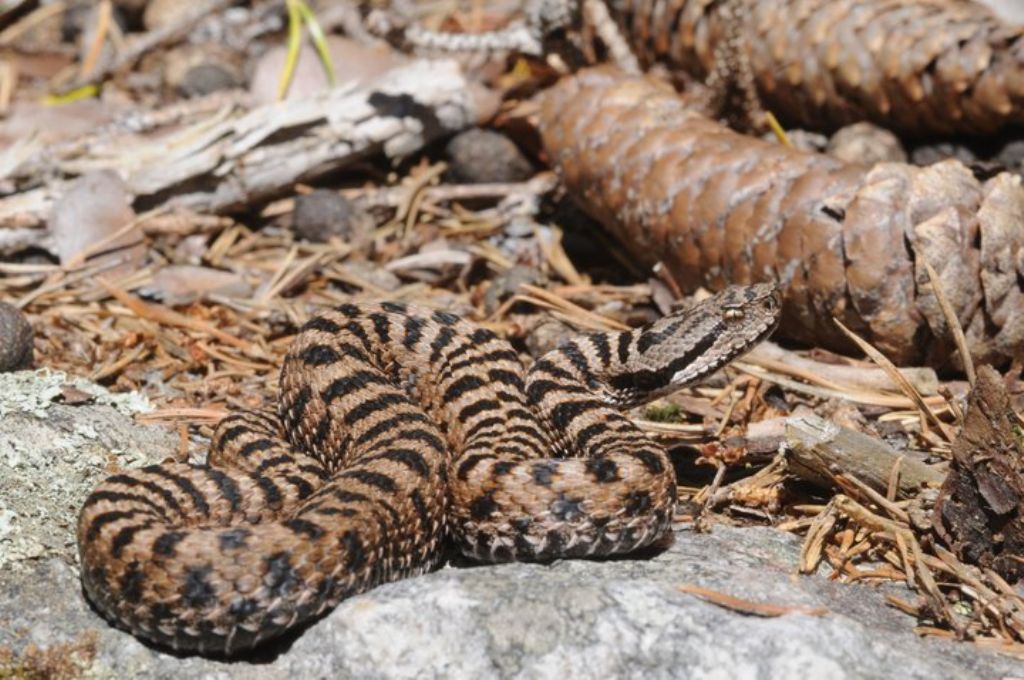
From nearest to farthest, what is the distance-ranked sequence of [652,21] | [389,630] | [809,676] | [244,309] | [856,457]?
[809,676]
[389,630]
[856,457]
[244,309]
[652,21]

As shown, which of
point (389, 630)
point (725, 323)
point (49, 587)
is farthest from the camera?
point (725, 323)

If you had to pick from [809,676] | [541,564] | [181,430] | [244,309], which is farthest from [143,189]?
[809,676]

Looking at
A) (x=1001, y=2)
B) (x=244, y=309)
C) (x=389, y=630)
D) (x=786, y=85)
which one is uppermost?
(x=1001, y=2)

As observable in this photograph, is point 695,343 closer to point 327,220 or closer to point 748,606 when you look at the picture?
point 748,606

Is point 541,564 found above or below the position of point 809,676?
below

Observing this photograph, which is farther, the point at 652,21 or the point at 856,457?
the point at 652,21

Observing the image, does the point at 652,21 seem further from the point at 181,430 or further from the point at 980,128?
the point at 181,430

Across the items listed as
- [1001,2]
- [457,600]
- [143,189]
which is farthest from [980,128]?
[143,189]
